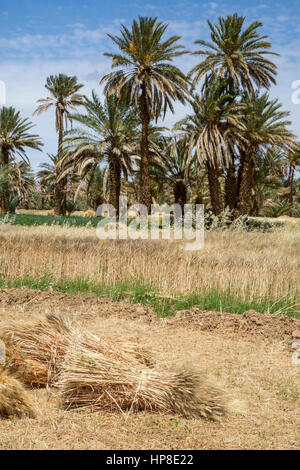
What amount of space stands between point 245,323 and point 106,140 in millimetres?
19765

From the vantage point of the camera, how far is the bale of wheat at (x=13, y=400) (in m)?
3.10

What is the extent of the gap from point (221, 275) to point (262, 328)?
1.51 meters

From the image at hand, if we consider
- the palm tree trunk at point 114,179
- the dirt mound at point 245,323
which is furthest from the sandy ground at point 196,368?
the palm tree trunk at point 114,179

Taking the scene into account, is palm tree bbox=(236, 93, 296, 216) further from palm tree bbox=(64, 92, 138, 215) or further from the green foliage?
the green foliage

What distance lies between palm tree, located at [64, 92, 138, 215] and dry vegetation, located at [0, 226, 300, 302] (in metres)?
14.8

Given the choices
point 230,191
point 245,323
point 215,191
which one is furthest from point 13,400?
point 230,191

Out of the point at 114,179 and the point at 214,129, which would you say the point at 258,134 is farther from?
the point at 114,179

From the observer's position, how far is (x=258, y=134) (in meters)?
22.6

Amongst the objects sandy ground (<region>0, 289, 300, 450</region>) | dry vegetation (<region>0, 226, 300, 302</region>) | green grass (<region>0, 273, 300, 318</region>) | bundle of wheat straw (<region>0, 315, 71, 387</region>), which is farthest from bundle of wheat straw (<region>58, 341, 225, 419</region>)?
dry vegetation (<region>0, 226, 300, 302</region>)

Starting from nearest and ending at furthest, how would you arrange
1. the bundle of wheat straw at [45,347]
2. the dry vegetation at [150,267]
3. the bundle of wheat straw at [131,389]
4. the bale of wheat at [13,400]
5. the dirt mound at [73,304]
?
the bale of wheat at [13,400], the bundle of wheat straw at [131,389], the bundle of wheat straw at [45,347], the dirt mound at [73,304], the dry vegetation at [150,267]

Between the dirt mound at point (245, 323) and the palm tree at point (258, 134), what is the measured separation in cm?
1758

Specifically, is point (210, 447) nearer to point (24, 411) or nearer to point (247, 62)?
point (24, 411)

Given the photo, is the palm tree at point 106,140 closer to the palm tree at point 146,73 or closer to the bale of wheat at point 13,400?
the palm tree at point 146,73
